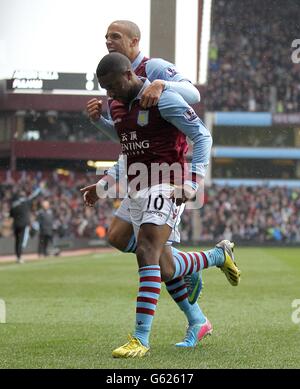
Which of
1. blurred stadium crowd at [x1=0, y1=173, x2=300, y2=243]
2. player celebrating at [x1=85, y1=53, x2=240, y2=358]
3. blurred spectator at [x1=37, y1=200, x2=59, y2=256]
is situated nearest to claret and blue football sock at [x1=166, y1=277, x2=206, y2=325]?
player celebrating at [x1=85, y1=53, x2=240, y2=358]

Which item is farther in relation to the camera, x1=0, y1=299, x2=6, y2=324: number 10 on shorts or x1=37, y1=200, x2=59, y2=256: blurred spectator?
x1=37, y1=200, x2=59, y2=256: blurred spectator

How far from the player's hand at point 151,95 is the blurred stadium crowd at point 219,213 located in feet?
76.0

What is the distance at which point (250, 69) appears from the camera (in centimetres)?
Result: 3300

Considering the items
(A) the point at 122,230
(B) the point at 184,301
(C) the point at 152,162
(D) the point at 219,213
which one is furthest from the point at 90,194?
(D) the point at 219,213

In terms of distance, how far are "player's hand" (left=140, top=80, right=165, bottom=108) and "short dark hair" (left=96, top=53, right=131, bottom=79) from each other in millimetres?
183

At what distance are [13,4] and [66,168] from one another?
28095mm

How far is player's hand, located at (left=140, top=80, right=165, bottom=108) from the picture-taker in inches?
205

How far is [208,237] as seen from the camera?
35.0 meters

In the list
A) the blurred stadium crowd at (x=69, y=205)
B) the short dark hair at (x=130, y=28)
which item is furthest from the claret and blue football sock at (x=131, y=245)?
the blurred stadium crowd at (x=69, y=205)

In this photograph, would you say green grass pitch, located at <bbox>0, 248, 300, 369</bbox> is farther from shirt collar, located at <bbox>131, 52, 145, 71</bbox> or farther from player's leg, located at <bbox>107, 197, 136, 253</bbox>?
shirt collar, located at <bbox>131, 52, 145, 71</bbox>

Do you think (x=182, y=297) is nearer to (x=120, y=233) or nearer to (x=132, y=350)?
(x=120, y=233)

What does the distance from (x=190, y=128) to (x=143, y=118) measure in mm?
292

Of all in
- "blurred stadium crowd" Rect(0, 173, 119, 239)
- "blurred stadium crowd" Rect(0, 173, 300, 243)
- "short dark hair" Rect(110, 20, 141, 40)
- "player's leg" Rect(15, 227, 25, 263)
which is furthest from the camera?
"blurred stadium crowd" Rect(0, 173, 300, 243)

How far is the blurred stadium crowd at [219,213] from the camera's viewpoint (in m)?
30.8
